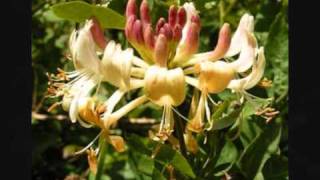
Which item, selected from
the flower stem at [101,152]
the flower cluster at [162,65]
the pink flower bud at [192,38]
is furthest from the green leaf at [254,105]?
the flower stem at [101,152]

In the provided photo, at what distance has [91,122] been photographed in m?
1.12

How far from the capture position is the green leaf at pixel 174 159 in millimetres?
1098

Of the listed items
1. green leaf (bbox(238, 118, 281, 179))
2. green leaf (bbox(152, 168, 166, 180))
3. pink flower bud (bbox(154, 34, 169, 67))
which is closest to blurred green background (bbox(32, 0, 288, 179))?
green leaf (bbox(238, 118, 281, 179))

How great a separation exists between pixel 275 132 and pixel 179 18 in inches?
14.0

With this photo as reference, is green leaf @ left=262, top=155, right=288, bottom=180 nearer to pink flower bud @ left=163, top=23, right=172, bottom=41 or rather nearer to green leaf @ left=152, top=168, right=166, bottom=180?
green leaf @ left=152, top=168, right=166, bottom=180

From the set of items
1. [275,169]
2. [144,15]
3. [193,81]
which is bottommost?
[275,169]

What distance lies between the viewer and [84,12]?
3.59ft

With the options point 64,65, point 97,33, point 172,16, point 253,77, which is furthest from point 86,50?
point 64,65

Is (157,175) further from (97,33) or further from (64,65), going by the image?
(64,65)

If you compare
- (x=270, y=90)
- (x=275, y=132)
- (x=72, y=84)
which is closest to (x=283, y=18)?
(x=270, y=90)

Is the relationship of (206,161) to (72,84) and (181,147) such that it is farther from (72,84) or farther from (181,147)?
(72,84)

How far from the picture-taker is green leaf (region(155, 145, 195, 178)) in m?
1.10

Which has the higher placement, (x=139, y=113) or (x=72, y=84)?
(x=72, y=84)

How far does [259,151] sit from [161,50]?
379 millimetres
